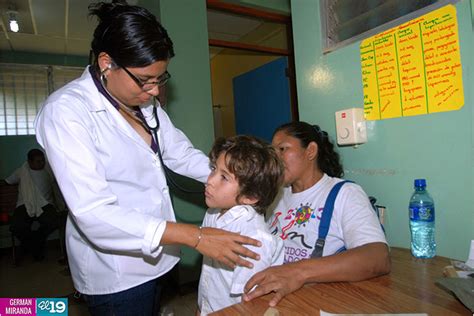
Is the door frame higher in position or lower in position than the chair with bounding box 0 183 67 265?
higher

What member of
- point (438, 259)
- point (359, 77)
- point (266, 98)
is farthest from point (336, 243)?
point (266, 98)

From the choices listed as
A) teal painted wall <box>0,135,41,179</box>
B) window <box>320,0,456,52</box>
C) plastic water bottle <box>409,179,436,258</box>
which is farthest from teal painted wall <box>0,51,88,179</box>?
plastic water bottle <box>409,179,436,258</box>

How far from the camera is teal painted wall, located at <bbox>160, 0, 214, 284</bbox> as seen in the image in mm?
2439

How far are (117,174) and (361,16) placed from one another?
3.70 ft

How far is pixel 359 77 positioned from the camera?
127 centimetres

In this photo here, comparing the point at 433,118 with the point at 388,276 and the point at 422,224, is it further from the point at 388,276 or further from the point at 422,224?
the point at 388,276

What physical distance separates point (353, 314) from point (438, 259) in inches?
20.5

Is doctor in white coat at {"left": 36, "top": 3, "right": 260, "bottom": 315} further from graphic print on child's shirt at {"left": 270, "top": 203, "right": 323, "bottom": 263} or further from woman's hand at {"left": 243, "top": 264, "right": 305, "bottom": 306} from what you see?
graphic print on child's shirt at {"left": 270, "top": 203, "right": 323, "bottom": 263}

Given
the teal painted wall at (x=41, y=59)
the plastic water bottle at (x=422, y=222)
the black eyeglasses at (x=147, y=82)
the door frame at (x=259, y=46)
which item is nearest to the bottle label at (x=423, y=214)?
the plastic water bottle at (x=422, y=222)

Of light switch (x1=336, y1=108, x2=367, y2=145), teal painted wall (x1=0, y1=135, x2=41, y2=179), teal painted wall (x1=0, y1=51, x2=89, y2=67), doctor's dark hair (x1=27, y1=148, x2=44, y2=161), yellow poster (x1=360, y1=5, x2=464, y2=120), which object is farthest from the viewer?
teal painted wall (x1=0, y1=51, x2=89, y2=67)

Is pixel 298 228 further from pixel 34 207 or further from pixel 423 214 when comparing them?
pixel 34 207

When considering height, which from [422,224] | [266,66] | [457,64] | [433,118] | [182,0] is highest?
[182,0]

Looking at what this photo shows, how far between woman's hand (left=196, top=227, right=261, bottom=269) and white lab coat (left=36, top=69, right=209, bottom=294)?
0.11 meters

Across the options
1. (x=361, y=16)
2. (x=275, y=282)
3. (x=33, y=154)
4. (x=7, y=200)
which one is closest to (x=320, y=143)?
(x=361, y=16)
